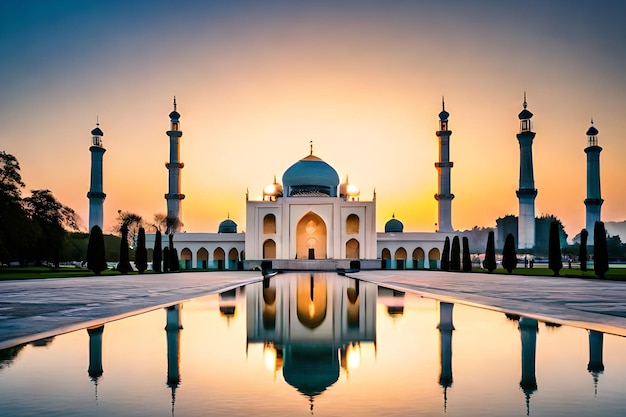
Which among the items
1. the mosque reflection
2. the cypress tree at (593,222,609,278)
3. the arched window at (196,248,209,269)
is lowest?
the arched window at (196,248,209,269)

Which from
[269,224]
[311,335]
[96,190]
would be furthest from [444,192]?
[311,335]

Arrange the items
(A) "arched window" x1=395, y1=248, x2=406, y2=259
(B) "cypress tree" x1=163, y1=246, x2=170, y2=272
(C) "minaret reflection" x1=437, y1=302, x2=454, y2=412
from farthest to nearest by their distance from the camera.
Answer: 1. (A) "arched window" x1=395, y1=248, x2=406, y2=259
2. (B) "cypress tree" x1=163, y1=246, x2=170, y2=272
3. (C) "minaret reflection" x1=437, y1=302, x2=454, y2=412

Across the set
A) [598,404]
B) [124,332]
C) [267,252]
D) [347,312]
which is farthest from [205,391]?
[267,252]

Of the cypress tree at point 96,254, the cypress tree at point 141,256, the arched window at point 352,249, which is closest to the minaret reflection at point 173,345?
the cypress tree at point 96,254

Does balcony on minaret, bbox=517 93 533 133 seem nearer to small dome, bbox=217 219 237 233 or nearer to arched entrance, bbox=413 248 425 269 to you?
arched entrance, bbox=413 248 425 269

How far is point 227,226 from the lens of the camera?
4219cm

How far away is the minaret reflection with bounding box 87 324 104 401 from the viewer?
3715 mm

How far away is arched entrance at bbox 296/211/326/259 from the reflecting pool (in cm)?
3076

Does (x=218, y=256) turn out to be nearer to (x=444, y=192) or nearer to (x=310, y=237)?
(x=310, y=237)

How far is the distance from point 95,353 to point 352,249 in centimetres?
3164

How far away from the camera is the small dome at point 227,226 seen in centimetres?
4203

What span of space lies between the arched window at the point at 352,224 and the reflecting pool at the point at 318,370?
29.3 m

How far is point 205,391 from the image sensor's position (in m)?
3.24

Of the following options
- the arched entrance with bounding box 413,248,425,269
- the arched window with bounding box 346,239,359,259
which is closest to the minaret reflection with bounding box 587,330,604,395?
the arched window with bounding box 346,239,359,259
